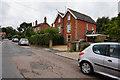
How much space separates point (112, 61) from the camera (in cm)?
279

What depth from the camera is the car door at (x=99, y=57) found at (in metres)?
3.06

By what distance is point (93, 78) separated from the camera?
3152 mm

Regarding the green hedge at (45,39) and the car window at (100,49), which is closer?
the car window at (100,49)

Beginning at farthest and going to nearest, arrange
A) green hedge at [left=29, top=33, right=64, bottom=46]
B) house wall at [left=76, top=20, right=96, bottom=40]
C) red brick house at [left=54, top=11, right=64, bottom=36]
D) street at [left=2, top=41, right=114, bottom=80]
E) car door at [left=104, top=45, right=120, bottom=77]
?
red brick house at [left=54, top=11, right=64, bottom=36]
house wall at [left=76, top=20, right=96, bottom=40]
green hedge at [left=29, top=33, right=64, bottom=46]
street at [left=2, top=41, right=114, bottom=80]
car door at [left=104, top=45, right=120, bottom=77]

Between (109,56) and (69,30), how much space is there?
704 inches

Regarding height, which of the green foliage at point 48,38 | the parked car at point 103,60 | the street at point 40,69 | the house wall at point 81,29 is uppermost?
the house wall at point 81,29

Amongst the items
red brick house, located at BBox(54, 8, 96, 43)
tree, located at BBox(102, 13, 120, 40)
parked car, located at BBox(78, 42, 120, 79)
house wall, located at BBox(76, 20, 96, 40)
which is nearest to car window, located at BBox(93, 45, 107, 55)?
parked car, located at BBox(78, 42, 120, 79)

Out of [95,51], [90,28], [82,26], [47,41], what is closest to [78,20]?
[82,26]

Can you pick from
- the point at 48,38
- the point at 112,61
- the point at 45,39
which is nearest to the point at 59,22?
the point at 45,39

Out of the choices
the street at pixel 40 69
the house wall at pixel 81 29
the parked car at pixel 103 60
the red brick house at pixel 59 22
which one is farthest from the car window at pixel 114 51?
the red brick house at pixel 59 22

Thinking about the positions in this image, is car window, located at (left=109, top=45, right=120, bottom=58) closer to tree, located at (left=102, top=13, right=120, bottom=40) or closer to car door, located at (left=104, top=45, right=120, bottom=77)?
car door, located at (left=104, top=45, right=120, bottom=77)

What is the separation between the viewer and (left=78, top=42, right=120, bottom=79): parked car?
2.75m

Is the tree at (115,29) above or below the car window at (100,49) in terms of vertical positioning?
above

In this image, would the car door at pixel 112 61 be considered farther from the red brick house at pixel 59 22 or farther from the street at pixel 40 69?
the red brick house at pixel 59 22
